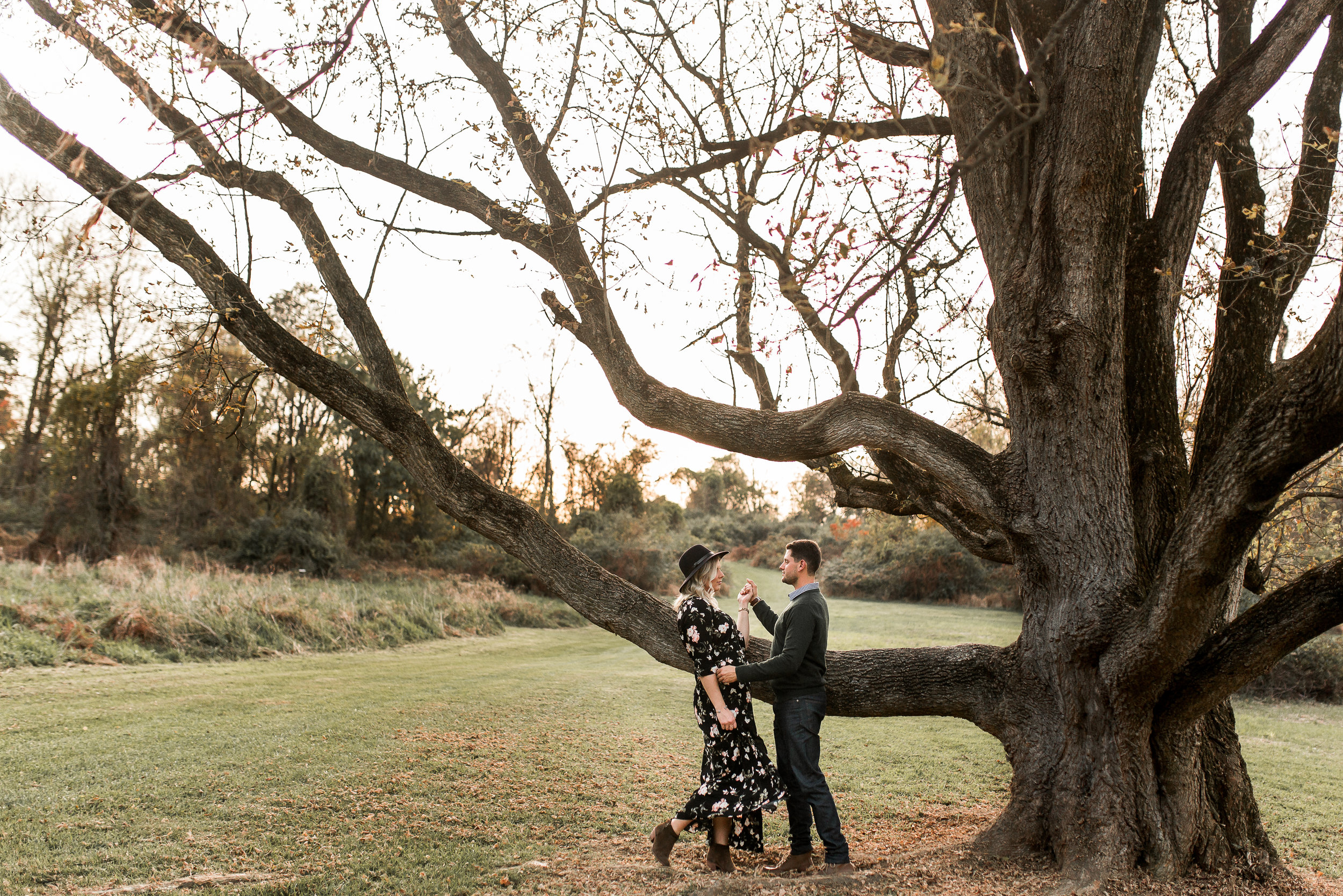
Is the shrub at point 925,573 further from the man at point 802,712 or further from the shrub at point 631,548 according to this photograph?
the man at point 802,712

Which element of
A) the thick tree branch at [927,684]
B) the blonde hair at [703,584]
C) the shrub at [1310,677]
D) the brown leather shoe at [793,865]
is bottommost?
the shrub at [1310,677]

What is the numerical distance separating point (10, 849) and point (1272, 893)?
6849 millimetres

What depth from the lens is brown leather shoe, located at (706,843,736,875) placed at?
15.0ft

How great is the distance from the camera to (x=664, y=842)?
4613 mm

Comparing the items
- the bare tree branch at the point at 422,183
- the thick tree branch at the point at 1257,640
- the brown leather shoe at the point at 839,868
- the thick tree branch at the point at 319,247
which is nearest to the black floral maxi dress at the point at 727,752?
the brown leather shoe at the point at 839,868

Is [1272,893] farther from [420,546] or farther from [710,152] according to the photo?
[420,546]

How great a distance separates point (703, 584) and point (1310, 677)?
14.0 meters

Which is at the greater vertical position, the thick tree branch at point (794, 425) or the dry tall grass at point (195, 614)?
the thick tree branch at point (794, 425)

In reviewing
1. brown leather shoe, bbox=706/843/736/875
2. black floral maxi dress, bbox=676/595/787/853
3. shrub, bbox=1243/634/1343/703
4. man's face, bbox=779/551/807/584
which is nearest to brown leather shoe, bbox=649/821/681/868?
black floral maxi dress, bbox=676/595/787/853

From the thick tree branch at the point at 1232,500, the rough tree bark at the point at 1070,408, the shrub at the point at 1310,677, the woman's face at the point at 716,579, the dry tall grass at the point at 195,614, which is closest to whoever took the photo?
the thick tree branch at the point at 1232,500

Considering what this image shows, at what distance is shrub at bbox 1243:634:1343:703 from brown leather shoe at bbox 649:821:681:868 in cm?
1300

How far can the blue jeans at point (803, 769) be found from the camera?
442 cm

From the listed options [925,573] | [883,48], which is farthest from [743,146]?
[925,573]

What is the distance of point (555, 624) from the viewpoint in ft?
73.3
